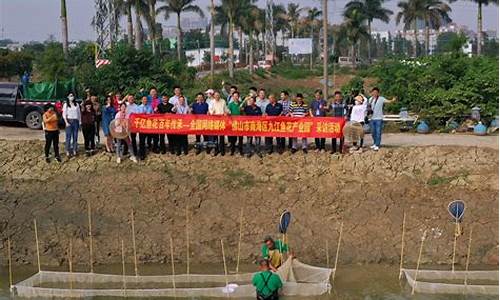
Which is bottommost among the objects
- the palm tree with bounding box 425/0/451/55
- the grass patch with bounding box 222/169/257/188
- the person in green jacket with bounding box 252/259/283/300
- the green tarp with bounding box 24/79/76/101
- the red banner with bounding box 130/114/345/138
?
the person in green jacket with bounding box 252/259/283/300

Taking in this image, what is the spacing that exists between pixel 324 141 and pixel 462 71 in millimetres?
9321

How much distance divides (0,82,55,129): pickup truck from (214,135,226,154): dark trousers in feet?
23.4

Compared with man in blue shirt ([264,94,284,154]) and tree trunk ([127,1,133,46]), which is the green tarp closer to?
man in blue shirt ([264,94,284,154])

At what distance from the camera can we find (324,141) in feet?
64.5

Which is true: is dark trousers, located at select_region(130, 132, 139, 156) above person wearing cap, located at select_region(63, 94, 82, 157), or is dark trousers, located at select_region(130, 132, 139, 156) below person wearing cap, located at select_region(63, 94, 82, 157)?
below

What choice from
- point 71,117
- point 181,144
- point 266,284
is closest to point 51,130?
point 71,117

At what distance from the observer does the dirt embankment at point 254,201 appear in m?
16.7

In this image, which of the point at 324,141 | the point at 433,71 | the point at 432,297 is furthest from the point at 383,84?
the point at 432,297

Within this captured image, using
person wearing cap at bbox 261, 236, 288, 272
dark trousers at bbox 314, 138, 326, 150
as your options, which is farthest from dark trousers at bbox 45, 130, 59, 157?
person wearing cap at bbox 261, 236, 288, 272

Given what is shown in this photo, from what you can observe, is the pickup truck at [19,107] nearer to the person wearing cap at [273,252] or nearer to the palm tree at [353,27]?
the person wearing cap at [273,252]

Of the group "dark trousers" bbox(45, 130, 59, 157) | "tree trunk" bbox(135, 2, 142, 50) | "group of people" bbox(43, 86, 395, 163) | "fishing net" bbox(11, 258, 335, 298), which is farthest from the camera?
"tree trunk" bbox(135, 2, 142, 50)

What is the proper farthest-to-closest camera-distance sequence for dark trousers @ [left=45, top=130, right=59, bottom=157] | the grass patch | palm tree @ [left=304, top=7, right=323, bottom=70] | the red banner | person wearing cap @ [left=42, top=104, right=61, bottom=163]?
palm tree @ [left=304, top=7, right=323, bottom=70]
dark trousers @ [left=45, top=130, right=59, bottom=157]
the red banner
person wearing cap @ [left=42, top=104, right=61, bottom=163]
the grass patch

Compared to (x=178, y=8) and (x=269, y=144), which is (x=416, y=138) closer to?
(x=269, y=144)

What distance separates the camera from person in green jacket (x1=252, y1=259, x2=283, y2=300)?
12758mm
